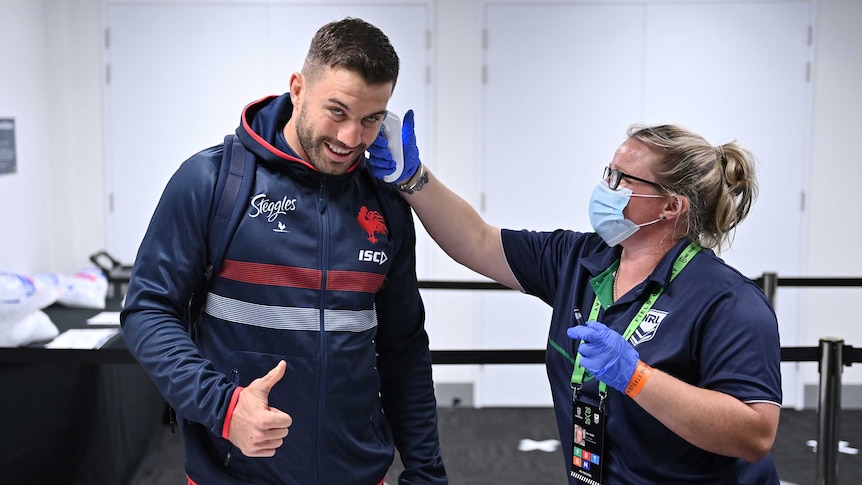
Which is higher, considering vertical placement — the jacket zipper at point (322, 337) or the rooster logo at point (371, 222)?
the rooster logo at point (371, 222)

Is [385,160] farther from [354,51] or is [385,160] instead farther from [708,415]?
[708,415]

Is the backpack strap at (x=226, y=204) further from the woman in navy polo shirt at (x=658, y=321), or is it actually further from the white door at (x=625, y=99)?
the white door at (x=625, y=99)

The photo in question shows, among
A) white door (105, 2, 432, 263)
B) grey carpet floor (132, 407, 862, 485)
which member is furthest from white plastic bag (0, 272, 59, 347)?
white door (105, 2, 432, 263)

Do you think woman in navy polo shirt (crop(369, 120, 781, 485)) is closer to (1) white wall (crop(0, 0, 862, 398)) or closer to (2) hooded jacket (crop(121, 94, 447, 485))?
(2) hooded jacket (crop(121, 94, 447, 485))

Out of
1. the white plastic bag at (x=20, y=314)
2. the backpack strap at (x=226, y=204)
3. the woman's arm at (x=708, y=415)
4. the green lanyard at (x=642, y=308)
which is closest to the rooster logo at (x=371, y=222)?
the backpack strap at (x=226, y=204)

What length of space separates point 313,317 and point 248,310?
0.40ft

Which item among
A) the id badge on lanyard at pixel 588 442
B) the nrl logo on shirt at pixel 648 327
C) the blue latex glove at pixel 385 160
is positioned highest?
the blue latex glove at pixel 385 160

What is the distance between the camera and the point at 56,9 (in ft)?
15.5

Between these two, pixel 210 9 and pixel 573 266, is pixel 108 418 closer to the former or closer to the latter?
pixel 573 266

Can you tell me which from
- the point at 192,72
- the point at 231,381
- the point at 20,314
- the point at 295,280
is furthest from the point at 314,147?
the point at 192,72

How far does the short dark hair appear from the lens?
1.54 meters

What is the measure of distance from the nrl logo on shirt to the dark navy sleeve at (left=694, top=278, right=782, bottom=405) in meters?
0.09

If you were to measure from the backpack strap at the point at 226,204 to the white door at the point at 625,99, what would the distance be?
3479 millimetres

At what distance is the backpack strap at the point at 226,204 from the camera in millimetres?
1532
